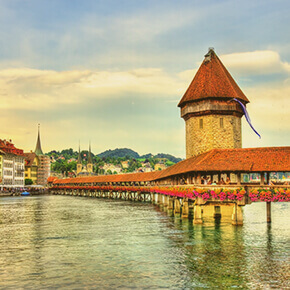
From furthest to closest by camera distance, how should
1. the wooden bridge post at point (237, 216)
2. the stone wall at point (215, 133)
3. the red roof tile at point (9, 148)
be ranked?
the red roof tile at point (9, 148) → the stone wall at point (215, 133) → the wooden bridge post at point (237, 216)

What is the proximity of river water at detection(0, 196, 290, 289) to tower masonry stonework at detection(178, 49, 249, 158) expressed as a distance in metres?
19.5

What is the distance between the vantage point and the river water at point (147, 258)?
606 inches

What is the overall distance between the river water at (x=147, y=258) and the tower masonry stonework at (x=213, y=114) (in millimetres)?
19527

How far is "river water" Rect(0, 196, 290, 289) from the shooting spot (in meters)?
15.4

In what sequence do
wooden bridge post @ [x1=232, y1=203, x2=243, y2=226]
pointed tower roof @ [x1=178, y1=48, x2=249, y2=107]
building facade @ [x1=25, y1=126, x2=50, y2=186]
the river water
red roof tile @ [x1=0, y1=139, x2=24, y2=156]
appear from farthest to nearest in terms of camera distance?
1. building facade @ [x1=25, y1=126, x2=50, y2=186]
2. red roof tile @ [x1=0, y1=139, x2=24, y2=156]
3. pointed tower roof @ [x1=178, y1=48, x2=249, y2=107]
4. wooden bridge post @ [x1=232, y1=203, x2=243, y2=226]
5. the river water

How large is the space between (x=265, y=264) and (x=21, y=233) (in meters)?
17.1

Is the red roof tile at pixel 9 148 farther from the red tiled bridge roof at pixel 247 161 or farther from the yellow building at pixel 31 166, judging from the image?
the red tiled bridge roof at pixel 247 161

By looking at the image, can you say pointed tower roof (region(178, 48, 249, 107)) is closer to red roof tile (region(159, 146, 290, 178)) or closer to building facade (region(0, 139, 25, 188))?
red roof tile (region(159, 146, 290, 178))

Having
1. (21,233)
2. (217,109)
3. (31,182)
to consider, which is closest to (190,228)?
(21,233)

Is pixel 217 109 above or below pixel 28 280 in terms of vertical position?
above

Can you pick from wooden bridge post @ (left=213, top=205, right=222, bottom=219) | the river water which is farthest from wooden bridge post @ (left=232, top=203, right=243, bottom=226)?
wooden bridge post @ (left=213, top=205, right=222, bottom=219)

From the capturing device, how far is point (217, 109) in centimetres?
4931

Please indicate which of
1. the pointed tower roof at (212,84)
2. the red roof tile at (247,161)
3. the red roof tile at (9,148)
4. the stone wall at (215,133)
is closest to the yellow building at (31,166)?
the red roof tile at (9,148)

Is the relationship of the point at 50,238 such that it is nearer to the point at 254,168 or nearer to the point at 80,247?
the point at 80,247
